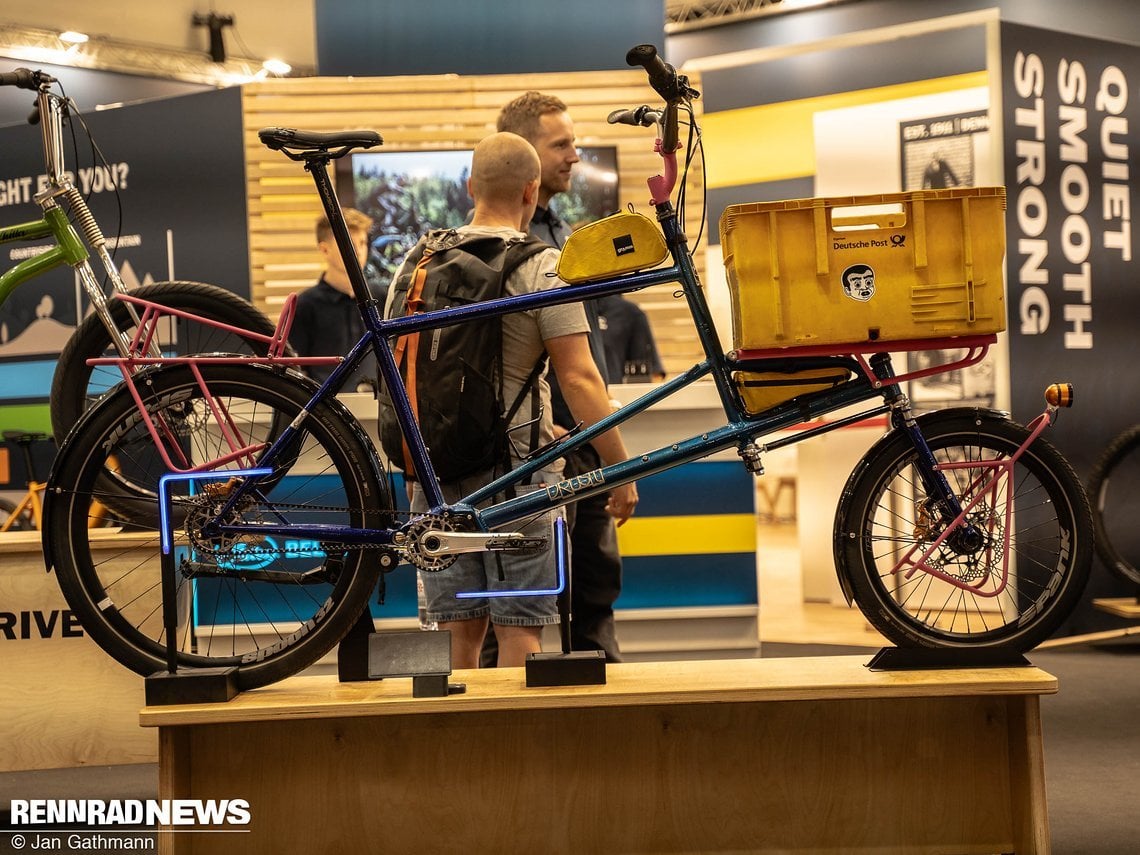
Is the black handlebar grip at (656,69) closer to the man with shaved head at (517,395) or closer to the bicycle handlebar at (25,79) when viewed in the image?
the man with shaved head at (517,395)

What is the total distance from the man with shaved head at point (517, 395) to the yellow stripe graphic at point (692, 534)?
6.64 feet

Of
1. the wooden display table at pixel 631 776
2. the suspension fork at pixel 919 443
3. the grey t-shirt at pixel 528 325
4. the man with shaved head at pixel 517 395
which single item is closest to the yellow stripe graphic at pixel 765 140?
the man with shaved head at pixel 517 395

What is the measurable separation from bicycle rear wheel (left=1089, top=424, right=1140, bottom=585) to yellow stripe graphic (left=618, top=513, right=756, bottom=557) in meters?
1.97

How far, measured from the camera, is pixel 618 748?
8.33 feet

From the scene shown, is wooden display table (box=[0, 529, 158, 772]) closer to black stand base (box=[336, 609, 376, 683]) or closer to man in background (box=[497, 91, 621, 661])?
black stand base (box=[336, 609, 376, 683])

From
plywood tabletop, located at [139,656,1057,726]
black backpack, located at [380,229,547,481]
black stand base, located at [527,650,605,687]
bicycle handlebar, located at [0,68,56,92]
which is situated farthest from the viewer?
bicycle handlebar, located at [0,68,56,92]

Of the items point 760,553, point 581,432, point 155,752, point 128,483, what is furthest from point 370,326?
point 760,553

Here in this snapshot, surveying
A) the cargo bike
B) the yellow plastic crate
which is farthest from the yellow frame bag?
the yellow plastic crate

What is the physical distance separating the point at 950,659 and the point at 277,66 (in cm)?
1345

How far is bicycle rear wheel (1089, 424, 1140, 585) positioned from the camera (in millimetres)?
5949

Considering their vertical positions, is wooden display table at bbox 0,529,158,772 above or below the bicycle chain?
below

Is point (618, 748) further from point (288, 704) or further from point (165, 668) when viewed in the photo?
point (165, 668)

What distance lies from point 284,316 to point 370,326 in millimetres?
174

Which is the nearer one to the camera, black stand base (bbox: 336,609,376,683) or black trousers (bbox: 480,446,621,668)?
black stand base (bbox: 336,609,376,683)
